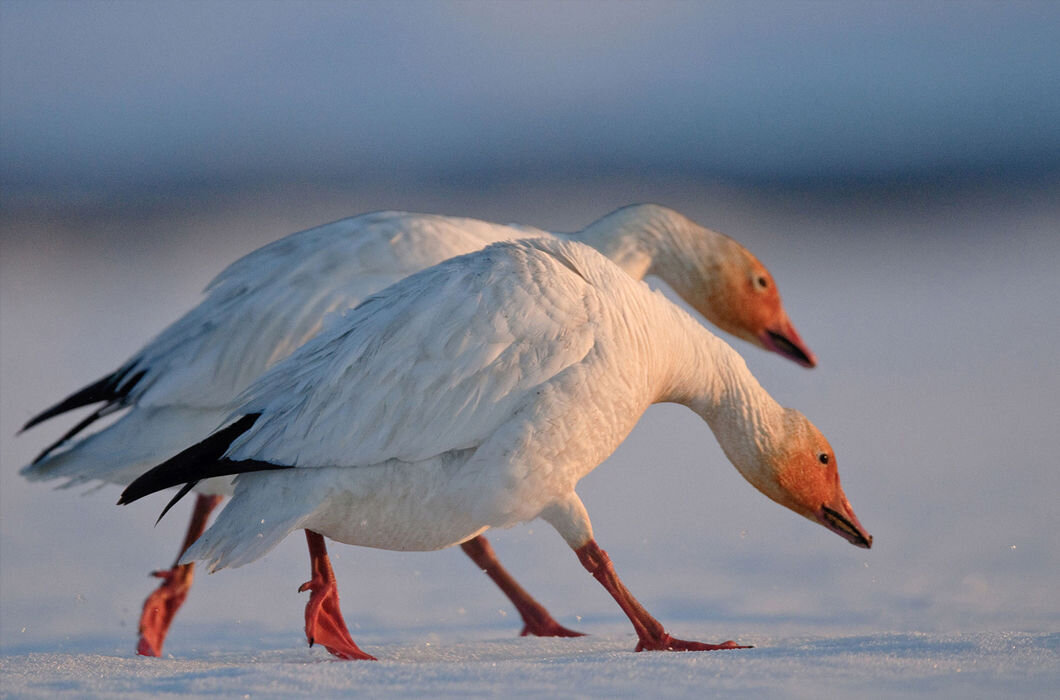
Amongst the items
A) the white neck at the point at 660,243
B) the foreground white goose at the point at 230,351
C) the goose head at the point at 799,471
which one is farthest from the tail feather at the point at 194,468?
the white neck at the point at 660,243

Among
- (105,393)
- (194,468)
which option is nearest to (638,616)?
(194,468)

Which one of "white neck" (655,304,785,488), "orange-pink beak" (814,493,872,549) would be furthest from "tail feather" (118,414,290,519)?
"orange-pink beak" (814,493,872,549)

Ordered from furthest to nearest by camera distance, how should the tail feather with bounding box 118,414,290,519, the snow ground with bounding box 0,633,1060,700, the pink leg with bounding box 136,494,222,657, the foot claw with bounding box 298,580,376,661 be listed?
the pink leg with bounding box 136,494,222,657, the foot claw with bounding box 298,580,376,661, the tail feather with bounding box 118,414,290,519, the snow ground with bounding box 0,633,1060,700

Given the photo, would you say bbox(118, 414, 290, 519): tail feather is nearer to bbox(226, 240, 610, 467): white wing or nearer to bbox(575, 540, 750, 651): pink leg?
bbox(226, 240, 610, 467): white wing

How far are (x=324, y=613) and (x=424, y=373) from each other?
27.3 inches

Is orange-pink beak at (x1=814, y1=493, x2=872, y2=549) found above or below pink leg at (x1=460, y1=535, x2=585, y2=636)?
above

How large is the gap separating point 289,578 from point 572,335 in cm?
163

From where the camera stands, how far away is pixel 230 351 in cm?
392

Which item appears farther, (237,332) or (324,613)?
(237,332)

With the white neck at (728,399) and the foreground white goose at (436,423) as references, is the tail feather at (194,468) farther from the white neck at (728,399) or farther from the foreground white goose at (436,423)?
the white neck at (728,399)

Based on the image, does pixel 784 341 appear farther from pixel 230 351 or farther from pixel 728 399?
pixel 230 351

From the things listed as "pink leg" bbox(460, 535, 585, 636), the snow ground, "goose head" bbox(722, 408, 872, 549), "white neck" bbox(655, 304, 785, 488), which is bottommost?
the snow ground

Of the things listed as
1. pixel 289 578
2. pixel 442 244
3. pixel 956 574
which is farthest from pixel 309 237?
pixel 956 574

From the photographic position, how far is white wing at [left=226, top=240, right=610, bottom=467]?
3.07m
